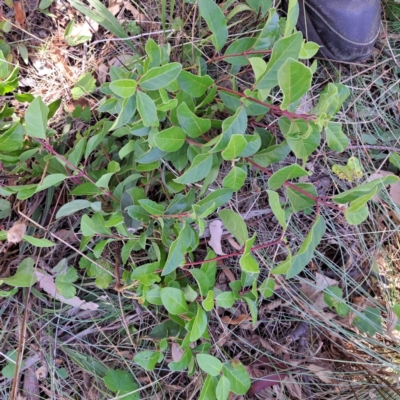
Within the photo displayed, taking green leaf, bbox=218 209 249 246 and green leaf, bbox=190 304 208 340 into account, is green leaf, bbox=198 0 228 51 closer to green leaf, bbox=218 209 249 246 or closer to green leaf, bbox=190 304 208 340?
green leaf, bbox=218 209 249 246

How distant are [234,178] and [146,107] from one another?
240 mm

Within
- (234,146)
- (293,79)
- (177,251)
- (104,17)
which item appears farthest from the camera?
(104,17)

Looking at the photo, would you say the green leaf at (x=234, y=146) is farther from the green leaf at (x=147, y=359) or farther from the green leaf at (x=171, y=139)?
the green leaf at (x=147, y=359)

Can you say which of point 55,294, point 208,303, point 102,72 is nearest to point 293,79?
point 208,303

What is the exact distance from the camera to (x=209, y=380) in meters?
1.03

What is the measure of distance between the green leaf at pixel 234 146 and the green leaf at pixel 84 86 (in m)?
0.72

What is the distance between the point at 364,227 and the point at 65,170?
41.2 inches

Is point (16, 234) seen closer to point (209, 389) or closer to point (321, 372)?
point (209, 389)

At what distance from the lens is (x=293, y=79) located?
0.71 m

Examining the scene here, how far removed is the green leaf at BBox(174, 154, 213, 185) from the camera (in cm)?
87

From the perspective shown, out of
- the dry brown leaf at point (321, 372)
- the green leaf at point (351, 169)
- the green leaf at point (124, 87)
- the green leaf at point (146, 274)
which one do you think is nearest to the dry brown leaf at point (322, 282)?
the dry brown leaf at point (321, 372)

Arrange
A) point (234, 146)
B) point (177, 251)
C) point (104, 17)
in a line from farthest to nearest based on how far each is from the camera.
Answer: point (104, 17), point (177, 251), point (234, 146)

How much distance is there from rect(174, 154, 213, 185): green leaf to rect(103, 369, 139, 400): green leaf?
78 centimetres

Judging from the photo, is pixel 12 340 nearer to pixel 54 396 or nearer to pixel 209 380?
pixel 54 396
